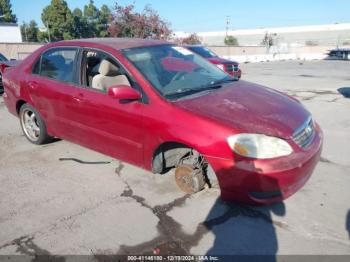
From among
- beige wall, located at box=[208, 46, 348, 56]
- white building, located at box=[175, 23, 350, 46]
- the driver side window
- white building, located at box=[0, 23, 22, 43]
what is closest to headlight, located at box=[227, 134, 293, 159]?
the driver side window

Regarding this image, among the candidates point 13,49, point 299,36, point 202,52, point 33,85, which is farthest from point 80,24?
point 33,85

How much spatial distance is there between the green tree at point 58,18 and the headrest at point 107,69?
61921 millimetres

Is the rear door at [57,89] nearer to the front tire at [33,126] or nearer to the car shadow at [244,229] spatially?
the front tire at [33,126]

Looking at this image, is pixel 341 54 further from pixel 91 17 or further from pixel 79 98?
pixel 91 17

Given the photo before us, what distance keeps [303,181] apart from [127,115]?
1.96 meters

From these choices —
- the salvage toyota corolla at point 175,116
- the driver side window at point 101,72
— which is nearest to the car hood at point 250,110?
the salvage toyota corolla at point 175,116

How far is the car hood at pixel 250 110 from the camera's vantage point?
10.9 ft

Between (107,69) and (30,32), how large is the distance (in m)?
76.5

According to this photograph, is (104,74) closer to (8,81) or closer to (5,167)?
(5,167)

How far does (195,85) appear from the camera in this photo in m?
4.16

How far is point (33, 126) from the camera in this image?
5.70 m

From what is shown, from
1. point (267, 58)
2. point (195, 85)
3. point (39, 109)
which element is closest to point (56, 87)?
point (39, 109)

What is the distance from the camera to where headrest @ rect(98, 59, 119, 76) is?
429 centimetres

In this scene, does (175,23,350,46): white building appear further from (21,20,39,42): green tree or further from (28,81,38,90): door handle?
(28,81,38,90): door handle
